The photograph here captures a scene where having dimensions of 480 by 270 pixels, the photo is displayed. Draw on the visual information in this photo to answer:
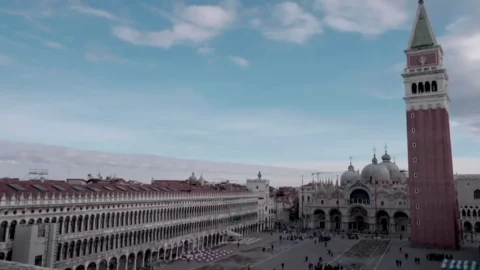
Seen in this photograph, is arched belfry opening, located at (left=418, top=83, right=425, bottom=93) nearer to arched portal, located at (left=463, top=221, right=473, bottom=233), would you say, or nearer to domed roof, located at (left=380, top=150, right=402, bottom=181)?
arched portal, located at (left=463, top=221, right=473, bottom=233)

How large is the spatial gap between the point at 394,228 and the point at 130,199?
64.5 m

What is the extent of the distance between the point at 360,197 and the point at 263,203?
2333 cm

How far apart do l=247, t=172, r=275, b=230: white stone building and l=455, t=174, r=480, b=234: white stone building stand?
43.2 meters

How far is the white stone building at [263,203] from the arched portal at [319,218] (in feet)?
39.3

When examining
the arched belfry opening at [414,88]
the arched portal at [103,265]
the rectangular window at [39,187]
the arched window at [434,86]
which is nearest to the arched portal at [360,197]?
the arched belfry opening at [414,88]

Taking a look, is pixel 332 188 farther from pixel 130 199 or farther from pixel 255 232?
pixel 130 199

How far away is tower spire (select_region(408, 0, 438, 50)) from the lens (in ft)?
225

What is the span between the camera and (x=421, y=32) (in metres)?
69.6

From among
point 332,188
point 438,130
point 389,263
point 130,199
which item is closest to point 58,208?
point 130,199

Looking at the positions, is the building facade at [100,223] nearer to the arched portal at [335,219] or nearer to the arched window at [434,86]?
the arched portal at [335,219]

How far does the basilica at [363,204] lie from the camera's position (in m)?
89.9

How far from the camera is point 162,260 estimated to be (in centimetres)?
5303

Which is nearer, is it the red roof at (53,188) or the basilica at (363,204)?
the red roof at (53,188)

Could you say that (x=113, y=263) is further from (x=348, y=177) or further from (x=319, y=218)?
(x=348, y=177)
